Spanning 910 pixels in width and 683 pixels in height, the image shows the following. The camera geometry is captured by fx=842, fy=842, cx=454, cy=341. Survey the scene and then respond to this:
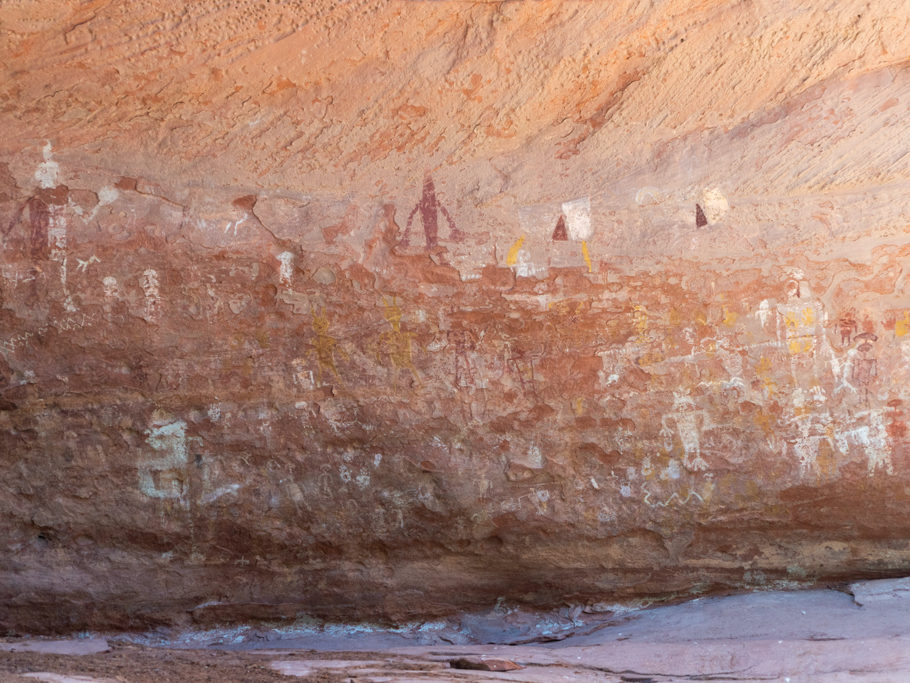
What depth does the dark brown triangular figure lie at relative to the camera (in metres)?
3.70

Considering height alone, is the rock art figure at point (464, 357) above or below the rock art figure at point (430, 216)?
below

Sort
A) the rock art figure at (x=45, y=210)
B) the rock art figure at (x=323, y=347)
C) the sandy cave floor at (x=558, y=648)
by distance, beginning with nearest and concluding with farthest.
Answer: the sandy cave floor at (x=558, y=648)
the rock art figure at (x=45, y=210)
the rock art figure at (x=323, y=347)

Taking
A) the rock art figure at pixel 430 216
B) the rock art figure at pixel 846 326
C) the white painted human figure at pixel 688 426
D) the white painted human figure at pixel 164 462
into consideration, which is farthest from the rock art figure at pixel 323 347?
the rock art figure at pixel 846 326

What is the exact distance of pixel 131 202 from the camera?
3533 mm

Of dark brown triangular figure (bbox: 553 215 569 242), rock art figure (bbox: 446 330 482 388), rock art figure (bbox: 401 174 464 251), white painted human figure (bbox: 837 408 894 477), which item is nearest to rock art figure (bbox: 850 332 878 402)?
white painted human figure (bbox: 837 408 894 477)

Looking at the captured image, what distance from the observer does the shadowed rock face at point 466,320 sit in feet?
11.5

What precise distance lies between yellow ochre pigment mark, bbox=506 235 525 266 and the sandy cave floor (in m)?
1.56

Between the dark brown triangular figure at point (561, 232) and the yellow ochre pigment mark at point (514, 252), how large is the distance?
0.15m

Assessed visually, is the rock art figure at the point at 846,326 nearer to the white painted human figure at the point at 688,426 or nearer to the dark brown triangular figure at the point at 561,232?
the white painted human figure at the point at 688,426

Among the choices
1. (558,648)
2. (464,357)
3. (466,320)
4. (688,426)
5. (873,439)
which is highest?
(466,320)

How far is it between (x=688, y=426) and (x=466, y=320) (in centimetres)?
107

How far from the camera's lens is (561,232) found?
3701 millimetres

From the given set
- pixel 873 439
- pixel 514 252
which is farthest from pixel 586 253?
pixel 873 439

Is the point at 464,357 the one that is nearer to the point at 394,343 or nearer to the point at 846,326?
the point at 394,343
